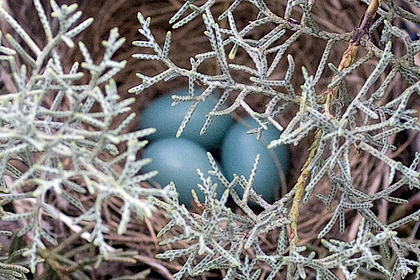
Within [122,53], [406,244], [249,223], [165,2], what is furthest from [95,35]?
[406,244]

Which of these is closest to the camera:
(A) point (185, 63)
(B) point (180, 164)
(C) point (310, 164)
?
(C) point (310, 164)

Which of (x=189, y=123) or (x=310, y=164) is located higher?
(x=310, y=164)

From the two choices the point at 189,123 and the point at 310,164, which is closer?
the point at 310,164

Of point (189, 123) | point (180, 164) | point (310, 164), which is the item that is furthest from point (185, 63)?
point (310, 164)

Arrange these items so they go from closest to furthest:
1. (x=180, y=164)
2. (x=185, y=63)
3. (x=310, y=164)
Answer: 1. (x=310, y=164)
2. (x=180, y=164)
3. (x=185, y=63)

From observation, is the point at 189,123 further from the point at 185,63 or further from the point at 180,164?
the point at 185,63

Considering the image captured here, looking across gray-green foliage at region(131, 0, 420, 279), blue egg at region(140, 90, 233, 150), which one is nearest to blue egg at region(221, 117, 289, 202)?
blue egg at region(140, 90, 233, 150)
